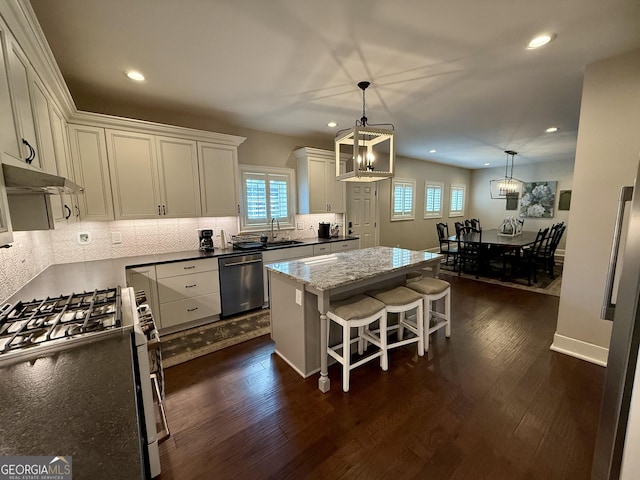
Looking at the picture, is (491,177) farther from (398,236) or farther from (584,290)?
(584,290)

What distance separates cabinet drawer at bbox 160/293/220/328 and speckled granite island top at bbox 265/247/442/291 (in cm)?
120

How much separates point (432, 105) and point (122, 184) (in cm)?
376

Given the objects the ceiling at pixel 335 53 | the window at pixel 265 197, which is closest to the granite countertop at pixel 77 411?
the ceiling at pixel 335 53

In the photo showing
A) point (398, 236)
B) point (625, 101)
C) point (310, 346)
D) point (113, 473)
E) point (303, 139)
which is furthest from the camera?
point (398, 236)

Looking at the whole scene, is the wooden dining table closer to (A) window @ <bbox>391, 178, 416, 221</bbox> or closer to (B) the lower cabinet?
(A) window @ <bbox>391, 178, 416, 221</bbox>

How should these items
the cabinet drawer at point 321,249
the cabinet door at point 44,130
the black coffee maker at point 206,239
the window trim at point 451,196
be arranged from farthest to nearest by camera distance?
the window trim at point 451,196
the cabinet drawer at point 321,249
the black coffee maker at point 206,239
the cabinet door at point 44,130

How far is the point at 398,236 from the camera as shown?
6809 mm

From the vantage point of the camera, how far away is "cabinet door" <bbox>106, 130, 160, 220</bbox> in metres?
2.80

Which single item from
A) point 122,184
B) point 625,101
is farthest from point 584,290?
point 122,184

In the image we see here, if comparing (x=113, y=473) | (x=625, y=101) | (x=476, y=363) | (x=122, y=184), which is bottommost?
(x=476, y=363)

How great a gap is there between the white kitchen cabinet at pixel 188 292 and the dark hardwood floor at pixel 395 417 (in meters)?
0.72

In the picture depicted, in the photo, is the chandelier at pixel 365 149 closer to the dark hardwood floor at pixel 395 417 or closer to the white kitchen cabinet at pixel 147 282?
the dark hardwood floor at pixel 395 417

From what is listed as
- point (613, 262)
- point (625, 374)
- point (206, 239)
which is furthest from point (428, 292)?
point (206, 239)

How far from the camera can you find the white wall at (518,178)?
7189 millimetres
